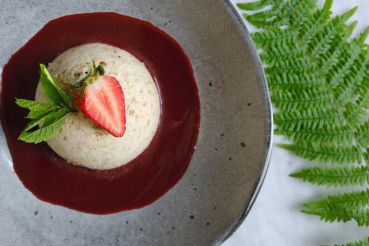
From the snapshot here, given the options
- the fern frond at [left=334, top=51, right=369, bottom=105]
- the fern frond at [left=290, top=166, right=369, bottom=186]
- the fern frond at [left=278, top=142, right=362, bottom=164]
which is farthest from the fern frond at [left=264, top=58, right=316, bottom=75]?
the fern frond at [left=290, top=166, right=369, bottom=186]

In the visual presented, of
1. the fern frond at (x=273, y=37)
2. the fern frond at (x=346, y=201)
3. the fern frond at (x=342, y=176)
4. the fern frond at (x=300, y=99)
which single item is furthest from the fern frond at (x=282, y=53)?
the fern frond at (x=346, y=201)

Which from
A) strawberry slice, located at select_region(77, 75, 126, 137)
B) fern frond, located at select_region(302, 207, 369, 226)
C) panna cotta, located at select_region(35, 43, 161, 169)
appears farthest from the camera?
fern frond, located at select_region(302, 207, 369, 226)

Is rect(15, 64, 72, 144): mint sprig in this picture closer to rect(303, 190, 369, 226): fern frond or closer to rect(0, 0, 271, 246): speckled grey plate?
rect(0, 0, 271, 246): speckled grey plate

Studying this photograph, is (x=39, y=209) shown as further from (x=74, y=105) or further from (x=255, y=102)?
(x=255, y=102)

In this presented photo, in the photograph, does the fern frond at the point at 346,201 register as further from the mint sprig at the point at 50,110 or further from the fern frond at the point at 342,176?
the mint sprig at the point at 50,110

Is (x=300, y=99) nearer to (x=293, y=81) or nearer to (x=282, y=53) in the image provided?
(x=293, y=81)

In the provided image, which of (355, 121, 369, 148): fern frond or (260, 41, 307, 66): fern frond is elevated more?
(260, 41, 307, 66): fern frond
